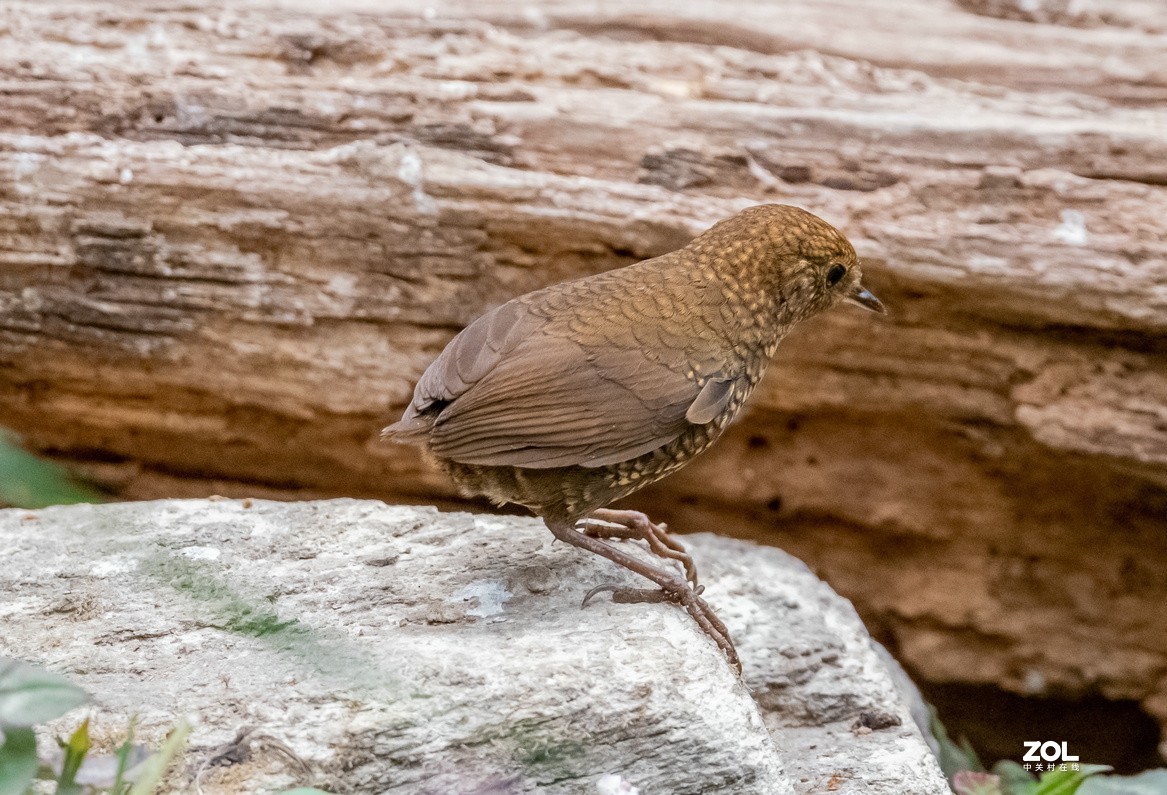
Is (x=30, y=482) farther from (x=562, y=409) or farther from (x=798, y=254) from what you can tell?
(x=798, y=254)

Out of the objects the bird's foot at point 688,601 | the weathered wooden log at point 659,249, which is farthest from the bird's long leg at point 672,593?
the weathered wooden log at point 659,249

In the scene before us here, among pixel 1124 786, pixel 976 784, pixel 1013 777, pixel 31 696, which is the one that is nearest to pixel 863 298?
pixel 976 784

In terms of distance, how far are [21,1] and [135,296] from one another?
1.43 metres

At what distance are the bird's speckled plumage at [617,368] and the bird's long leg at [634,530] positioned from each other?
466 millimetres

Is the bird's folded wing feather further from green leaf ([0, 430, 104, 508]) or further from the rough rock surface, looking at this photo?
green leaf ([0, 430, 104, 508])

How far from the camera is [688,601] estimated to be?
2.99 m

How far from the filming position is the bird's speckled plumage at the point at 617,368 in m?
2.87

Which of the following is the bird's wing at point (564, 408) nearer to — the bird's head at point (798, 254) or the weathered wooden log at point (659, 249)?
the bird's head at point (798, 254)

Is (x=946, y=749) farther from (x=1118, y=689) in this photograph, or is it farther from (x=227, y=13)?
(x=227, y=13)

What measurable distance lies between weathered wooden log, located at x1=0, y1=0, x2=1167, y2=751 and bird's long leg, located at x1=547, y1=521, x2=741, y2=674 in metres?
1.36

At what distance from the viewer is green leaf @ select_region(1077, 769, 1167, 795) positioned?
296 centimetres

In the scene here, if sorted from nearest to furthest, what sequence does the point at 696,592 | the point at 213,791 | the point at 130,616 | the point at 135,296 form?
the point at 213,791, the point at 130,616, the point at 696,592, the point at 135,296

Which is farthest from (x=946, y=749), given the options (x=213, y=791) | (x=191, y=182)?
(x=191, y=182)

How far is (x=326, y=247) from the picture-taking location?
4.08 m
